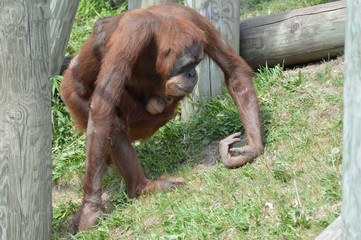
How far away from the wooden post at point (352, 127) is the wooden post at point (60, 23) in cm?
397

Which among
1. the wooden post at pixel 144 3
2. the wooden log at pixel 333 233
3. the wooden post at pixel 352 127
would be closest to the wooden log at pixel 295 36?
the wooden post at pixel 144 3

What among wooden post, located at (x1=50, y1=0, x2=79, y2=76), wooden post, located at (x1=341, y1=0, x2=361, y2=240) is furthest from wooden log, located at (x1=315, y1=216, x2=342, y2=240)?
wooden post, located at (x1=50, y1=0, x2=79, y2=76)

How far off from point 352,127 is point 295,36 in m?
3.78

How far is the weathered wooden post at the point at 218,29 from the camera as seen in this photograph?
520cm

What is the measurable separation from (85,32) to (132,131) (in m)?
2.67

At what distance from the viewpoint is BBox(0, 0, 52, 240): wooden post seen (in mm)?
3479

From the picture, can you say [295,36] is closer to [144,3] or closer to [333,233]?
[144,3]

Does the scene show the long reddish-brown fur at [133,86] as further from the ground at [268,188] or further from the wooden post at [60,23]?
the wooden post at [60,23]

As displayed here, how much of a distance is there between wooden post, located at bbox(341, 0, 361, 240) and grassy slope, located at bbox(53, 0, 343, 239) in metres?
1.31

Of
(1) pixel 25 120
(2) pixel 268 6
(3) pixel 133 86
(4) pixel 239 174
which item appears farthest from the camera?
(2) pixel 268 6

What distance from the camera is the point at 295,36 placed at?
215 inches

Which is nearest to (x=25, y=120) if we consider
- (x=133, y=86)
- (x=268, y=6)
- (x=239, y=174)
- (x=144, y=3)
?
(x=133, y=86)

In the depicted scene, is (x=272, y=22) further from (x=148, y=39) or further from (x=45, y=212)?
(x=45, y=212)

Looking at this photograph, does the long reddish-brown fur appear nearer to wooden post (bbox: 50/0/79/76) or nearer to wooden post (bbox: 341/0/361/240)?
wooden post (bbox: 50/0/79/76)
